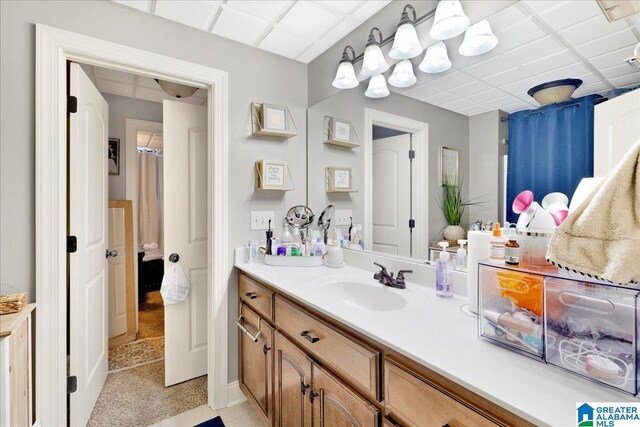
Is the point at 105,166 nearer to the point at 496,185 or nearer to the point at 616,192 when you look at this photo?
the point at 496,185

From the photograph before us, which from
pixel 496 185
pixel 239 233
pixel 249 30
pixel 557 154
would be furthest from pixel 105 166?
pixel 557 154

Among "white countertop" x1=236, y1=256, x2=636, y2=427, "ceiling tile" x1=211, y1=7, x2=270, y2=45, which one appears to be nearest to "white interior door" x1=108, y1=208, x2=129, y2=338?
"ceiling tile" x1=211, y1=7, x2=270, y2=45

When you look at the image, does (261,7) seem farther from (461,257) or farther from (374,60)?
(461,257)

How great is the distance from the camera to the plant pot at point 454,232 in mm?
1291

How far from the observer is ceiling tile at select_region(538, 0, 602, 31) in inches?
37.5

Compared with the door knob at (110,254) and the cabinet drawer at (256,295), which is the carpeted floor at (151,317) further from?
the cabinet drawer at (256,295)

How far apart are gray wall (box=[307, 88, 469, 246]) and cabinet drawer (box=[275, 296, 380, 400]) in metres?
0.69

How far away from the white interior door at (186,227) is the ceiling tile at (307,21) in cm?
86

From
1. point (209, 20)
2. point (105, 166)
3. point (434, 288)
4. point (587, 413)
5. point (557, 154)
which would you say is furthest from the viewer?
point (105, 166)

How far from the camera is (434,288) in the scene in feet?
4.43

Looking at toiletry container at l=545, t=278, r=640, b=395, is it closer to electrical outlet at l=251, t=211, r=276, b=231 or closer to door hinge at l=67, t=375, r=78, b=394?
electrical outlet at l=251, t=211, r=276, b=231

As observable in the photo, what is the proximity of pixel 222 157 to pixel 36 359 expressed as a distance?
4.33 feet

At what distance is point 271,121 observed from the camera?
1940 millimetres

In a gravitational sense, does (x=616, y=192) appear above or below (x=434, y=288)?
above
